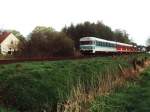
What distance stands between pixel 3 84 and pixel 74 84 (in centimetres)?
363

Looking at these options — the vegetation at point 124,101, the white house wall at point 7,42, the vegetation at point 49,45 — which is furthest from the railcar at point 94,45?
the white house wall at point 7,42

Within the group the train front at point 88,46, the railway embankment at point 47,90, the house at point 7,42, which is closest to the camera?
the railway embankment at point 47,90

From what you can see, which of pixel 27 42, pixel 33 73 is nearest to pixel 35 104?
pixel 33 73

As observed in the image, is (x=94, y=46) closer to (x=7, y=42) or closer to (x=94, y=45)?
(x=94, y=45)

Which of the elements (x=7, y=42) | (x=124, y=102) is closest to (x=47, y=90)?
(x=124, y=102)

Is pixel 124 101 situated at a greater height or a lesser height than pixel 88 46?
lesser

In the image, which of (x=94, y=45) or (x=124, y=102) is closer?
(x=124, y=102)

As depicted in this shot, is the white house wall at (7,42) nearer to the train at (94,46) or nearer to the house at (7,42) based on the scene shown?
the house at (7,42)

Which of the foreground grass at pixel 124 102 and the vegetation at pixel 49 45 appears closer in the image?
the foreground grass at pixel 124 102

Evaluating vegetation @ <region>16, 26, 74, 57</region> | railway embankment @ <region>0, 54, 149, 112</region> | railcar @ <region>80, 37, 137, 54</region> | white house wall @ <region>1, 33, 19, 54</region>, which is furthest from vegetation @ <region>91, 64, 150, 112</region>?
white house wall @ <region>1, 33, 19, 54</region>

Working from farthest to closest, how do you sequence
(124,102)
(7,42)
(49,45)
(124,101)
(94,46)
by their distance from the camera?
(7,42)
(49,45)
(94,46)
(124,101)
(124,102)

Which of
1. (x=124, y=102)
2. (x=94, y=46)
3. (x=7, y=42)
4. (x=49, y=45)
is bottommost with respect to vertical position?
(x=124, y=102)

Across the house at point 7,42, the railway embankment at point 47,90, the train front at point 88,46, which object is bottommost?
the railway embankment at point 47,90

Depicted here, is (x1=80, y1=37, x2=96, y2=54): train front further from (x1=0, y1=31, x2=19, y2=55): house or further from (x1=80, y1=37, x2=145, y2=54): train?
(x1=0, y1=31, x2=19, y2=55): house
